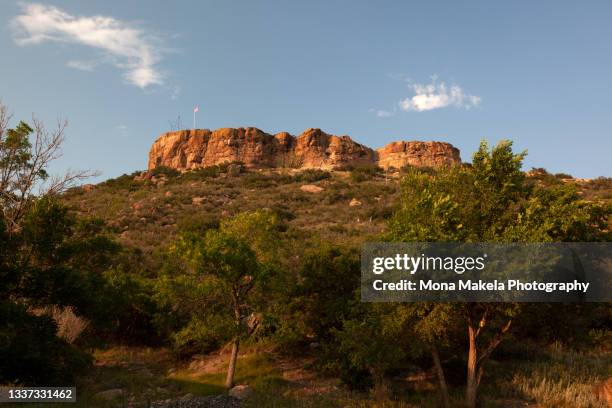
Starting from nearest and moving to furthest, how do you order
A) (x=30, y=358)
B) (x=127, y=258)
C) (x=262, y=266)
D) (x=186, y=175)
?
1. (x=30, y=358)
2. (x=262, y=266)
3. (x=127, y=258)
4. (x=186, y=175)

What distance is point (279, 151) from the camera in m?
92.2

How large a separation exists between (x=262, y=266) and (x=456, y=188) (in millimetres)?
8032

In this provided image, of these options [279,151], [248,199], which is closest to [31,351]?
[248,199]

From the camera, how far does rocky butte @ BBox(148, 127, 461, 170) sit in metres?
90.4

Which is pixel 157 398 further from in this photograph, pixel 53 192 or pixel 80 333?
pixel 53 192

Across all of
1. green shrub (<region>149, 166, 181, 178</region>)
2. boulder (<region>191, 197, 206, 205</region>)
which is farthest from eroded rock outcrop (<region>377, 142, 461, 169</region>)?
boulder (<region>191, 197, 206, 205</region>)

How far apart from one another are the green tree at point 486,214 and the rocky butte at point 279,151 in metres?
73.5

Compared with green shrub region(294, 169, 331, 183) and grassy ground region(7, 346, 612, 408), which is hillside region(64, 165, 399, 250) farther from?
grassy ground region(7, 346, 612, 408)

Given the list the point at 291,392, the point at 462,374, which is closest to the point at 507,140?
the point at 462,374

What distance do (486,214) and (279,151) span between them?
79.9 meters

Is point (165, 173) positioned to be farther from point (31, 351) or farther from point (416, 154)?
point (31, 351)

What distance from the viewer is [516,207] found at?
1437cm

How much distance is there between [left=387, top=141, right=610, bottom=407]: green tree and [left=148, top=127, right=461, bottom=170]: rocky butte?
241 feet

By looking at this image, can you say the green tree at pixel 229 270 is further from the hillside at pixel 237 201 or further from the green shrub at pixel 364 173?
the green shrub at pixel 364 173
